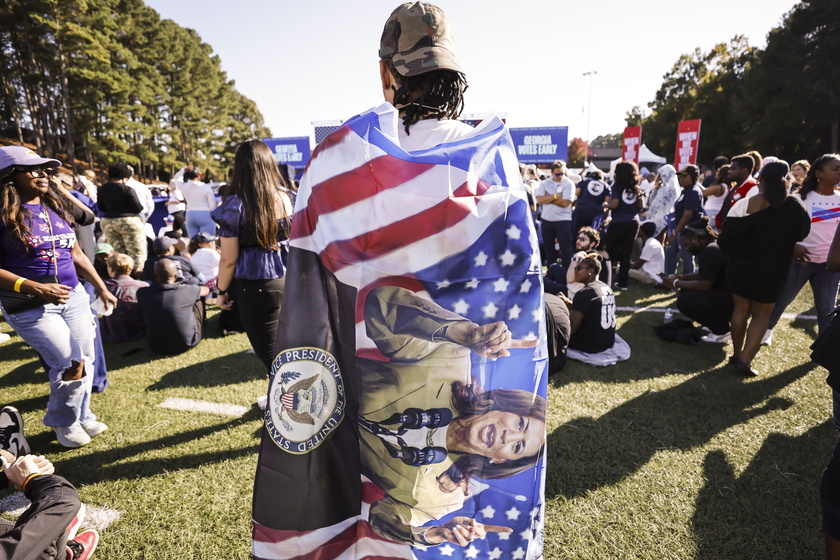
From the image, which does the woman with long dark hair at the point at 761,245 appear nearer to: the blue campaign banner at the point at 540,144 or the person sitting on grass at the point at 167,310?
the person sitting on grass at the point at 167,310

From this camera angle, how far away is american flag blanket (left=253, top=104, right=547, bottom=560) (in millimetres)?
1184

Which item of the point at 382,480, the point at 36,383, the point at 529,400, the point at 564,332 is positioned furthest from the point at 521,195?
the point at 36,383

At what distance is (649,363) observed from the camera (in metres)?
4.71

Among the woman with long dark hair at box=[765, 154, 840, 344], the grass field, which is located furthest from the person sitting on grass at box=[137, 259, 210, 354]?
the woman with long dark hair at box=[765, 154, 840, 344]

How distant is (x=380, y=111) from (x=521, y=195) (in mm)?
463

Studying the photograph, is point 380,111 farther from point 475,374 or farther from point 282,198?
point 282,198

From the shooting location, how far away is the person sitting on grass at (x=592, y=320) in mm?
4629

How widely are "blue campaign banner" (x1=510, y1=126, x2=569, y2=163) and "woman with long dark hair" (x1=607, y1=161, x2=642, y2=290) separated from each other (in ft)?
32.3

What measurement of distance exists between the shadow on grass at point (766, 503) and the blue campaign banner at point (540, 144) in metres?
14.7

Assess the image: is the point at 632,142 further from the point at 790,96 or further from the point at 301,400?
the point at 301,400

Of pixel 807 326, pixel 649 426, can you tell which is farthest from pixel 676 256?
pixel 649 426

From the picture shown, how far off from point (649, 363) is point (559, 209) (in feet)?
10.6

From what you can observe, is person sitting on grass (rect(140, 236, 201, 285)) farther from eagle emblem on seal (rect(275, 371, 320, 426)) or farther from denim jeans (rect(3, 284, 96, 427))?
eagle emblem on seal (rect(275, 371, 320, 426))

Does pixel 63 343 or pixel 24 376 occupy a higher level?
pixel 63 343
